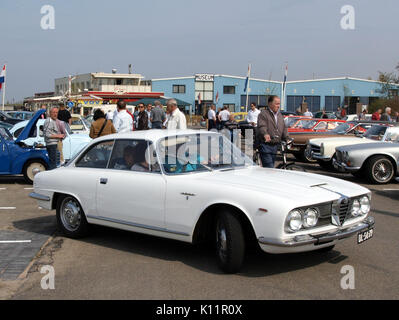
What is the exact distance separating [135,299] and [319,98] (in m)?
64.5

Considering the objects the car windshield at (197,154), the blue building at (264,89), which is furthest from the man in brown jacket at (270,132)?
the blue building at (264,89)

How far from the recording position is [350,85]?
216ft

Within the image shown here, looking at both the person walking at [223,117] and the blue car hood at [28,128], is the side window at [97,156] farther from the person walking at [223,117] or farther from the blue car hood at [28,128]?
the person walking at [223,117]

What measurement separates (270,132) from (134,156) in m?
3.03

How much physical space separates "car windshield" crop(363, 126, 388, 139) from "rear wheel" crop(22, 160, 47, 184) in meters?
8.89

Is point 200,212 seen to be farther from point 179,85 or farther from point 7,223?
point 179,85

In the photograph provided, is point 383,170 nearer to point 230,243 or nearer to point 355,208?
point 355,208

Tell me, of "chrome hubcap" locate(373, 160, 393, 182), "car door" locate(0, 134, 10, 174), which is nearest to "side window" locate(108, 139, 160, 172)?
"car door" locate(0, 134, 10, 174)

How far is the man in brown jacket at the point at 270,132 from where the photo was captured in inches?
318

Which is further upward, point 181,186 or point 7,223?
point 181,186

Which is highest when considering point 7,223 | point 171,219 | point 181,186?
point 181,186

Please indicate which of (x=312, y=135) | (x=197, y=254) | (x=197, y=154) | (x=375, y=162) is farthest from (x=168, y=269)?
(x=312, y=135)
